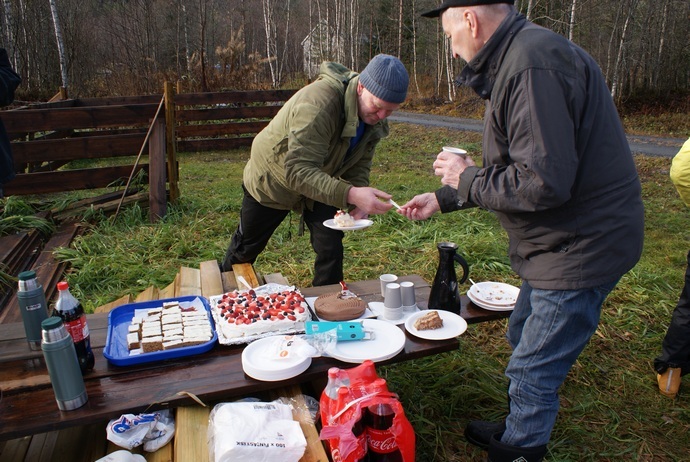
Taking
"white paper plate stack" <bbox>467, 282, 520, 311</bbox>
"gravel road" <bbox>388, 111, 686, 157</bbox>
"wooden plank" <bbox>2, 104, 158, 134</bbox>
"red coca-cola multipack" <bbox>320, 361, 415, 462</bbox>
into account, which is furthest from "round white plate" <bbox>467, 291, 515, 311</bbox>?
"gravel road" <bbox>388, 111, 686, 157</bbox>

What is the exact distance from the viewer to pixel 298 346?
2.19 metres

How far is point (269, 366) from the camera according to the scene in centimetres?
209

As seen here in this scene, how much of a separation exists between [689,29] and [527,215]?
18.9m

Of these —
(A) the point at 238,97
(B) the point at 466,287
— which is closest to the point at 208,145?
(A) the point at 238,97

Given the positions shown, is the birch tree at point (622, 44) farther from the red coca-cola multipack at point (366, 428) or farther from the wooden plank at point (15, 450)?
the wooden plank at point (15, 450)

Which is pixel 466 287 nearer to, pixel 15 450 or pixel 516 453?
pixel 516 453

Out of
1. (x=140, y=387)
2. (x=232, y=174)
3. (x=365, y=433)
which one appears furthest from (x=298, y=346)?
(x=232, y=174)

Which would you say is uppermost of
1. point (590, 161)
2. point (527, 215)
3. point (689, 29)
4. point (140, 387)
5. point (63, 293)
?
point (689, 29)

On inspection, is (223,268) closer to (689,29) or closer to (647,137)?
(647,137)

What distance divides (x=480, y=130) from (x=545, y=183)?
12920 millimetres

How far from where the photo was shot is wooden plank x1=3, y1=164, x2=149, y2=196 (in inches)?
238

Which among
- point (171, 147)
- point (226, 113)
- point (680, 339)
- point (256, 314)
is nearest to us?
point (256, 314)

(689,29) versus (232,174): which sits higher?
(689,29)

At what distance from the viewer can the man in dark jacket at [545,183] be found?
5.78ft
